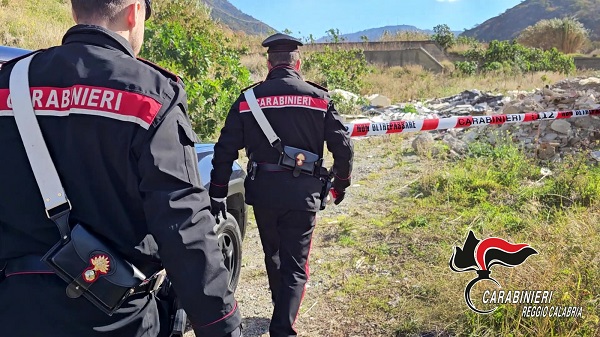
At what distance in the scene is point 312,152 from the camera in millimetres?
3105

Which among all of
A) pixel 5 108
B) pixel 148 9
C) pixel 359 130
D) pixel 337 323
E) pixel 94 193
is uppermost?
pixel 148 9

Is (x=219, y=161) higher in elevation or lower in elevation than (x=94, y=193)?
lower

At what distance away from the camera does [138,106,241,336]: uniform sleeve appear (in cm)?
130

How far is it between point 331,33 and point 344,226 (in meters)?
19.5

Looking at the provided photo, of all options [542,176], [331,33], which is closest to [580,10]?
[331,33]

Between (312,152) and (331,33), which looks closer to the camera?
(312,152)

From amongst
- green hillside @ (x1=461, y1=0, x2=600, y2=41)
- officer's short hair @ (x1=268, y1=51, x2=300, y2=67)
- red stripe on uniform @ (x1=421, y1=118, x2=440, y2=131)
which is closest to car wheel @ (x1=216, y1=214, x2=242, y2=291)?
officer's short hair @ (x1=268, y1=51, x2=300, y2=67)

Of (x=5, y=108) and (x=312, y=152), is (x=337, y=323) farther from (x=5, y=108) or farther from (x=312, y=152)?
(x=5, y=108)

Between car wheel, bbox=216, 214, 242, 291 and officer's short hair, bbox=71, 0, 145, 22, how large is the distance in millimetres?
1643

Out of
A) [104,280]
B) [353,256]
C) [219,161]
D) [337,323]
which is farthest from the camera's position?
[353,256]

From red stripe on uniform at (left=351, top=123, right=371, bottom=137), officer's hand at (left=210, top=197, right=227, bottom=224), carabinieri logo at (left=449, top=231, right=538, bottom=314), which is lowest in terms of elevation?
carabinieri logo at (left=449, top=231, right=538, bottom=314)

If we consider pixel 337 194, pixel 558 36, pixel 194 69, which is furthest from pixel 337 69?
pixel 558 36

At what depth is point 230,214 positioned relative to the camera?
3.31m

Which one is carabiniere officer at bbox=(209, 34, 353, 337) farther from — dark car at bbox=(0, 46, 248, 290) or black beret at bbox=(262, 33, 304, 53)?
dark car at bbox=(0, 46, 248, 290)
